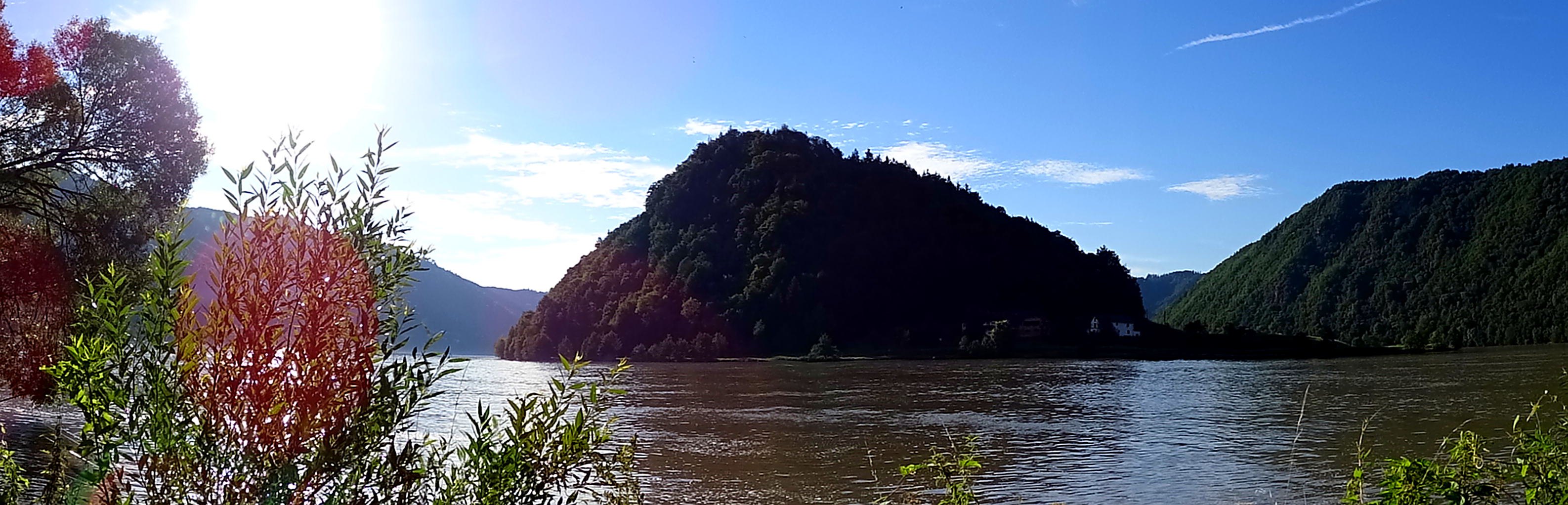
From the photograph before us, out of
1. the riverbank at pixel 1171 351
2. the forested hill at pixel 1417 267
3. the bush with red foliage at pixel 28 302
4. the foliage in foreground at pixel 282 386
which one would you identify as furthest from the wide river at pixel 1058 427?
the forested hill at pixel 1417 267

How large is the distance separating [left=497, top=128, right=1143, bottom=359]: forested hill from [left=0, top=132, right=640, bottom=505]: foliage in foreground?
92633mm

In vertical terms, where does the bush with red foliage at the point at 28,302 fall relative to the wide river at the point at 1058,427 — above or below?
above

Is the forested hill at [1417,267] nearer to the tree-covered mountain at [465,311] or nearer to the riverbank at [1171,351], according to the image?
the riverbank at [1171,351]

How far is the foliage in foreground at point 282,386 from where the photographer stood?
3.32 m

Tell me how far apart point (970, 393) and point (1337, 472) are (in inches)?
1002

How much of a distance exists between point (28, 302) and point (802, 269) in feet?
323

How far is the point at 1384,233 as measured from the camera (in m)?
154

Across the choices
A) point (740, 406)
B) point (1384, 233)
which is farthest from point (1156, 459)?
point (1384, 233)

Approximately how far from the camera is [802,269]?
Answer: 11350 cm

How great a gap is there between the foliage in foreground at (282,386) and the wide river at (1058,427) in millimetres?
369

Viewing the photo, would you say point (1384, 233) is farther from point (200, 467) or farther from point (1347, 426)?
point (200, 467)

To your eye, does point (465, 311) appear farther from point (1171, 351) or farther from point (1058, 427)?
point (1058, 427)

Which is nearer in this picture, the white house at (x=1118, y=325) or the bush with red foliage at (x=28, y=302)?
the bush with red foliage at (x=28, y=302)

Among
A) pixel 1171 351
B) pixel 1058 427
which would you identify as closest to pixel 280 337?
pixel 1058 427
